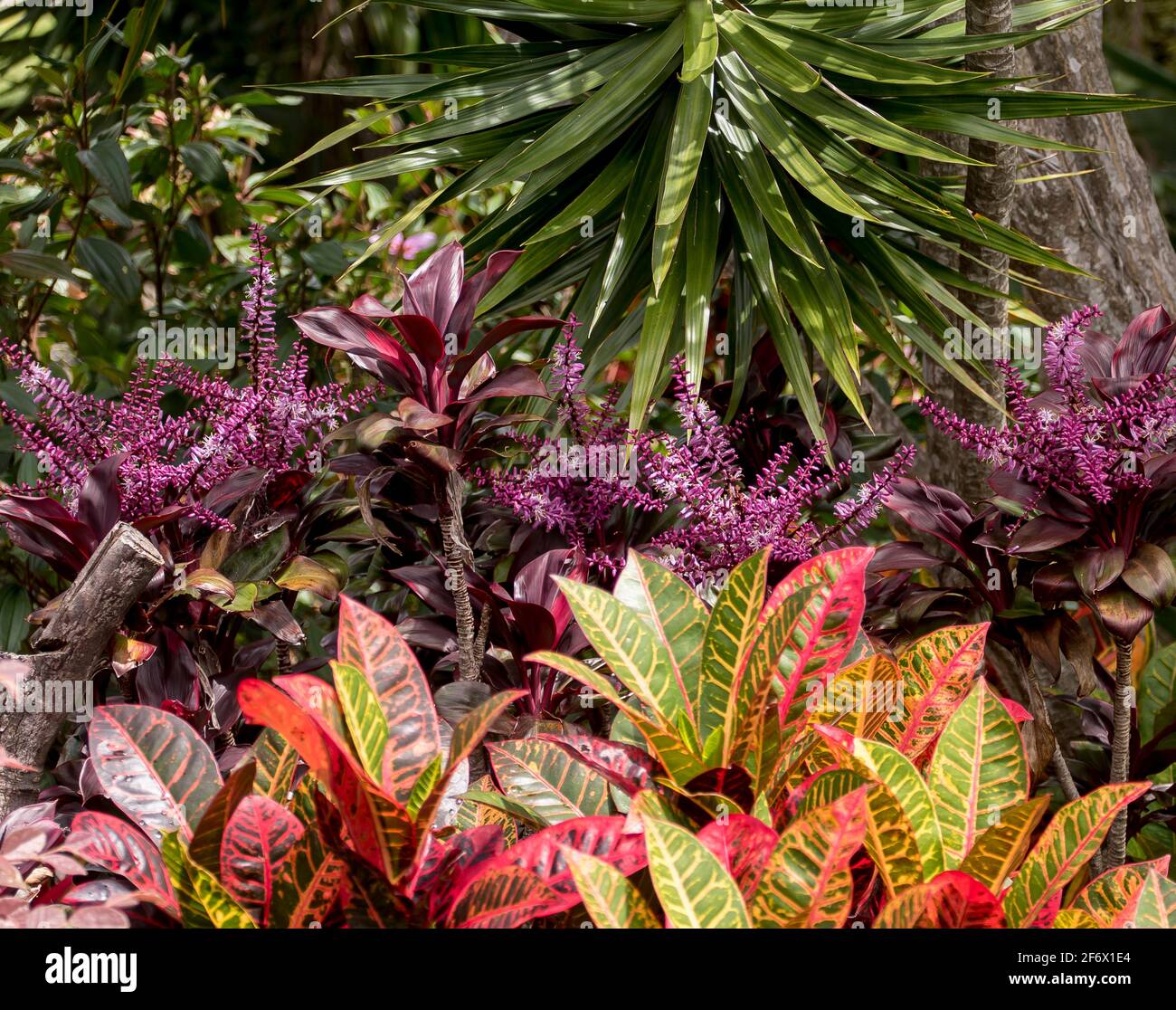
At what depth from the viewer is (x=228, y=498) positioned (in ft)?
4.36

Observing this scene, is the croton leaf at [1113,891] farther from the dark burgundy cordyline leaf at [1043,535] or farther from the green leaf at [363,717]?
the green leaf at [363,717]

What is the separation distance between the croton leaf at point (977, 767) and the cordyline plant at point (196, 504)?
0.76 meters

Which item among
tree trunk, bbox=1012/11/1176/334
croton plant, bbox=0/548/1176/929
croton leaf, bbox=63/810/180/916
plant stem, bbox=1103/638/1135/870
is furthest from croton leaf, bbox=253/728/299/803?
tree trunk, bbox=1012/11/1176/334

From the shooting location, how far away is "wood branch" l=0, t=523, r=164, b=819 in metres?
1.13

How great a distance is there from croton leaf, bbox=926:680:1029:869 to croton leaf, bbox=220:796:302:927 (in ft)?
1.87

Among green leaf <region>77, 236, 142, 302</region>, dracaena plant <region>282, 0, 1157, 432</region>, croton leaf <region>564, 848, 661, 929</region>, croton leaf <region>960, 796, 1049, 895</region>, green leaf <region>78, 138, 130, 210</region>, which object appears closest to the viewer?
croton leaf <region>564, 848, 661, 929</region>

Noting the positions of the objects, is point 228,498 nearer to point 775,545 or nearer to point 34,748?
point 34,748

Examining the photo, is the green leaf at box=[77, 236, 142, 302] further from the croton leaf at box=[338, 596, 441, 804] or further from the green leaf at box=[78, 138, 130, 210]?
the croton leaf at box=[338, 596, 441, 804]

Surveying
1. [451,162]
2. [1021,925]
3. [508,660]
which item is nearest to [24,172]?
[451,162]

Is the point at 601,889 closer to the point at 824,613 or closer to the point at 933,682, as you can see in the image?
the point at 824,613

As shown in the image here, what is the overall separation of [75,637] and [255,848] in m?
0.45

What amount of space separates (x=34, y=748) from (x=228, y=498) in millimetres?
363

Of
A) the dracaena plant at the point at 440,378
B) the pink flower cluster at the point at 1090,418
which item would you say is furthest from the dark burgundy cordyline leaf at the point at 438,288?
the pink flower cluster at the point at 1090,418
